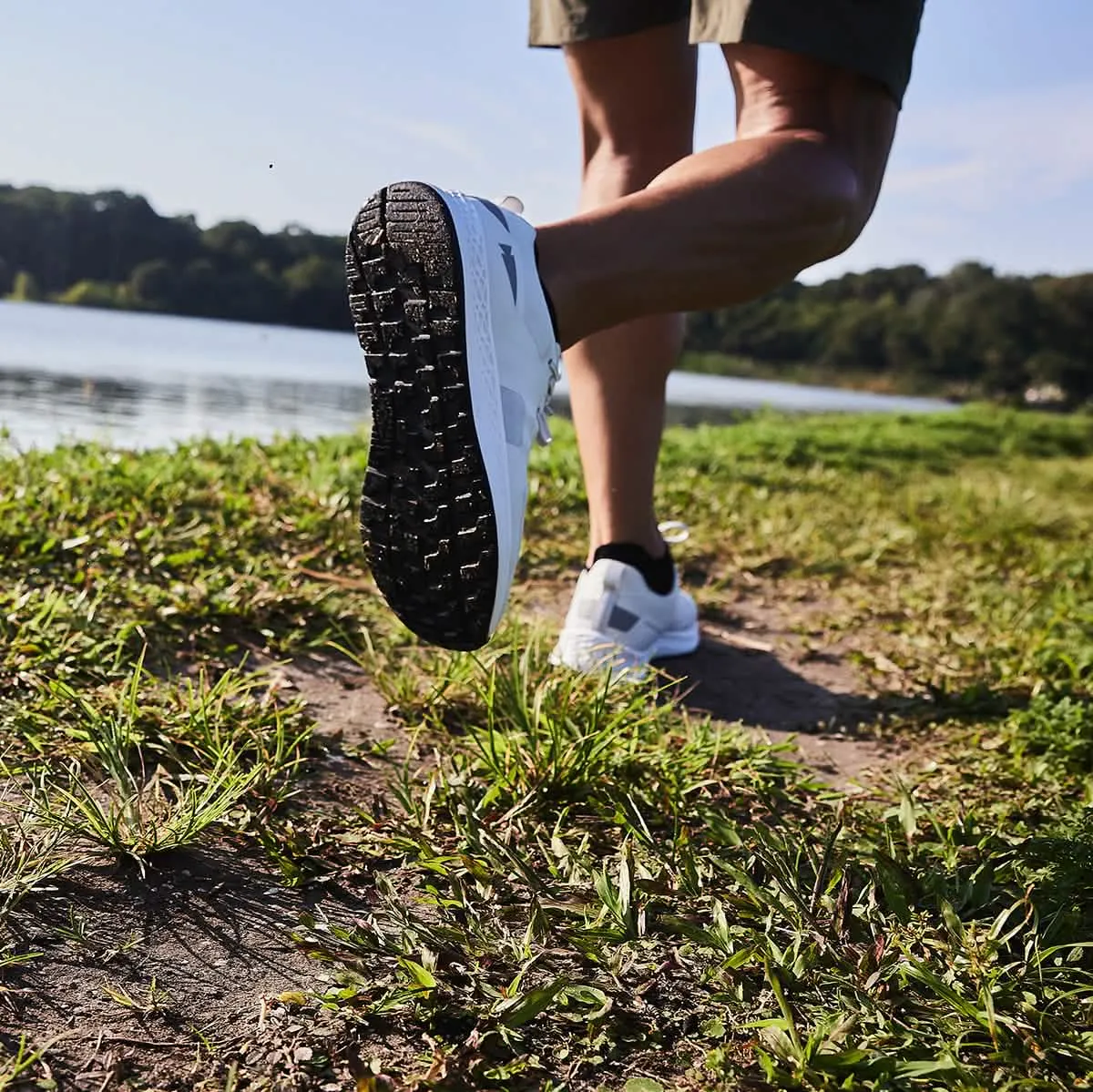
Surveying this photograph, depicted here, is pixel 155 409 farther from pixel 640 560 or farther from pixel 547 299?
pixel 547 299

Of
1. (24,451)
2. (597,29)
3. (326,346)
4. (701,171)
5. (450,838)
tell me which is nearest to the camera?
(450,838)

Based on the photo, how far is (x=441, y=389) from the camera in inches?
45.6

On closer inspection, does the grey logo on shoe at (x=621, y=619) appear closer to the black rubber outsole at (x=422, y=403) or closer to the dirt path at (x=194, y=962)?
the dirt path at (x=194, y=962)

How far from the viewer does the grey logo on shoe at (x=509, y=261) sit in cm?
118

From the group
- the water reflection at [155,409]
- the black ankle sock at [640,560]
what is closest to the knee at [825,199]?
the black ankle sock at [640,560]

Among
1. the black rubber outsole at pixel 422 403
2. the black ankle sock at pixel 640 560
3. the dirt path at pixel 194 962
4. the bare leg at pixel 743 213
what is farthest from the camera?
the black ankle sock at pixel 640 560

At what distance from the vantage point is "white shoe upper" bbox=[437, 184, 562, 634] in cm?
116

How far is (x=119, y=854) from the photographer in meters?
1.03

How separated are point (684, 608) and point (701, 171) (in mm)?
898

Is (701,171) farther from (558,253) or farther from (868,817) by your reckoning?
(868,817)

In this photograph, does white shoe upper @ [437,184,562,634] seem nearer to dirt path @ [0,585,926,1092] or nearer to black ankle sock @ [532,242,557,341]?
black ankle sock @ [532,242,557,341]

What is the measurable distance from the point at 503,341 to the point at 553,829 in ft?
1.91

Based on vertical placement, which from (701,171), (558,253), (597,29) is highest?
(597,29)

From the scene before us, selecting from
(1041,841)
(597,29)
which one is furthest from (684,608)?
(597,29)
